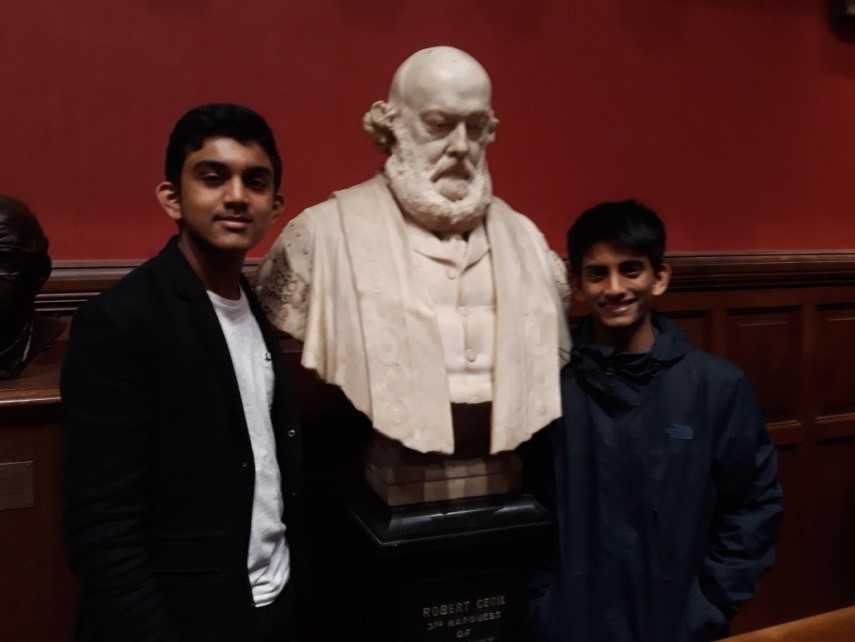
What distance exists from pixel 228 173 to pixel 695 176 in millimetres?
2172

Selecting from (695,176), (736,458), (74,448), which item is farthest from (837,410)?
(74,448)

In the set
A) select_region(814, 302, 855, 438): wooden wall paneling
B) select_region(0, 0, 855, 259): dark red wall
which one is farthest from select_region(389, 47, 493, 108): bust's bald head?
select_region(814, 302, 855, 438): wooden wall paneling

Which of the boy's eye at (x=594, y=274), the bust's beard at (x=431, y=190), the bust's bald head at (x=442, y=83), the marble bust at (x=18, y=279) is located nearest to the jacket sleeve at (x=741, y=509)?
the boy's eye at (x=594, y=274)

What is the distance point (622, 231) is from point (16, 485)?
1.34 m

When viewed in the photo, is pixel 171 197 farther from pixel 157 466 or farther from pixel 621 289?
pixel 621 289

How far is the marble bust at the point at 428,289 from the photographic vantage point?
4.98 feet

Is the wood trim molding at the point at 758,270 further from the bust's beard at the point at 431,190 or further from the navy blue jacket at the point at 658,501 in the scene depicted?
the bust's beard at the point at 431,190

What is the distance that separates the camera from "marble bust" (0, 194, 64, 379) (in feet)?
4.91

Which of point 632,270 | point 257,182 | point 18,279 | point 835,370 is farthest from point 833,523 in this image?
point 18,279

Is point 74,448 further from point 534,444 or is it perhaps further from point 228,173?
point 534,444

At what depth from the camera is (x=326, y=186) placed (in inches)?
96.1

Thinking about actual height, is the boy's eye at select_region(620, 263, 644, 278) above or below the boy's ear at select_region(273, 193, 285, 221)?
below

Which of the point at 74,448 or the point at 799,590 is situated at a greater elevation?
the point at 74,448

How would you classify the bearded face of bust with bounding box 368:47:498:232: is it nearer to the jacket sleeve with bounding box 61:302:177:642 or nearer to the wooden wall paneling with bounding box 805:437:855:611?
the jacket sleeve with bounding box 61:302:177:642
